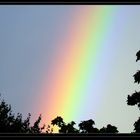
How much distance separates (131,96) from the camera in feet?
39.0

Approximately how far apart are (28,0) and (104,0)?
0.55 m

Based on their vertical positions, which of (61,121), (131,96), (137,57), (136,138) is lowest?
(136,138)

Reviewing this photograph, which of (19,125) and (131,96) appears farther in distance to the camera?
(19,125)

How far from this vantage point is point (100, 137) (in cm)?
217

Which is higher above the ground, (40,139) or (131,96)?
(131,96)

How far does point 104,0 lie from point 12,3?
0.67m

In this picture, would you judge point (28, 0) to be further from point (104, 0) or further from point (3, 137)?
point (3, 137)

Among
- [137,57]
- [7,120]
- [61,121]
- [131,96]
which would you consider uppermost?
[7,120]

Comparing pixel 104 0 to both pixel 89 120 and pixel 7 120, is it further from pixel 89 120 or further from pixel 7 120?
pixel 7 120

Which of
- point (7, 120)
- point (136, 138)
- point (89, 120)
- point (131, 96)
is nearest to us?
point (136, 138)

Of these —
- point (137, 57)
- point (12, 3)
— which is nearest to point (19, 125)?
point (137, 57)

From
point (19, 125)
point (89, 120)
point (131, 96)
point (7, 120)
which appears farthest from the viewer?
point (19, 125)

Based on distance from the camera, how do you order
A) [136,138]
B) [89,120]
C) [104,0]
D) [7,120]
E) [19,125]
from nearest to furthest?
[136,138] → [104,0] → [89,120] → [7,120] → [19,125]

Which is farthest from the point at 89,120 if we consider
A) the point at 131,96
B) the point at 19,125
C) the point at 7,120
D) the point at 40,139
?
the point at 19,125
